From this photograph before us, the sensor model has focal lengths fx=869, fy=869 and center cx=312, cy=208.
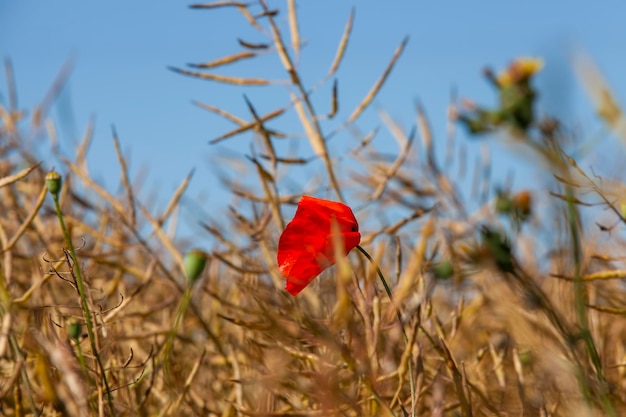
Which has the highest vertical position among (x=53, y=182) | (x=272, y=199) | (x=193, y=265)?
(x=53, y=182)

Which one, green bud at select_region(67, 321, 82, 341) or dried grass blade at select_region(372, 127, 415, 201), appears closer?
green bud at select_region(67, 321, 82, 341)

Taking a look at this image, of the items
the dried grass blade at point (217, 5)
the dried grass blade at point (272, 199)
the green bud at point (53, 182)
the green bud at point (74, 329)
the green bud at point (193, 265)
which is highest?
the dried grass blade at point (217, 5)

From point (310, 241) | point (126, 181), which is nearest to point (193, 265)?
point (126, 181)

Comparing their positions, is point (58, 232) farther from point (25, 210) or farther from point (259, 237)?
point (259, 237)

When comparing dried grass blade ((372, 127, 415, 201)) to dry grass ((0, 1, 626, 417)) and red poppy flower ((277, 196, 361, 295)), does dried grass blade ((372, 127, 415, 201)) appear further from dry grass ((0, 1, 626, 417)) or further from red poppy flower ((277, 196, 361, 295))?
red poppy flower ((277, 196, 361, 295))

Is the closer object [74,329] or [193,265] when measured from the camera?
[74,329]

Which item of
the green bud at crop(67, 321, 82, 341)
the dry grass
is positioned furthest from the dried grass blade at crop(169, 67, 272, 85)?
the green bud at crop(67, 321, 82, 341)

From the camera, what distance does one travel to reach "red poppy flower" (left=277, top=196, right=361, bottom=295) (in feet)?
2.66

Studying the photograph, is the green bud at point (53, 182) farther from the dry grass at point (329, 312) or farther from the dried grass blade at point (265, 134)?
the dried grass blade at point (265, 134)

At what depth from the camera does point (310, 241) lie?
0.83 metres

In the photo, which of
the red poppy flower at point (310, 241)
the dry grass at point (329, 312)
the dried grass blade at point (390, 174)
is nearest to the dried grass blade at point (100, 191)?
the dry grass at point (329, 312)

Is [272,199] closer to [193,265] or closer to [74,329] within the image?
[193,265]

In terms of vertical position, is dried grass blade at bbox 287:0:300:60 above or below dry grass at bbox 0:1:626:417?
above

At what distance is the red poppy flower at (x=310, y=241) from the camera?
2.66 ft
